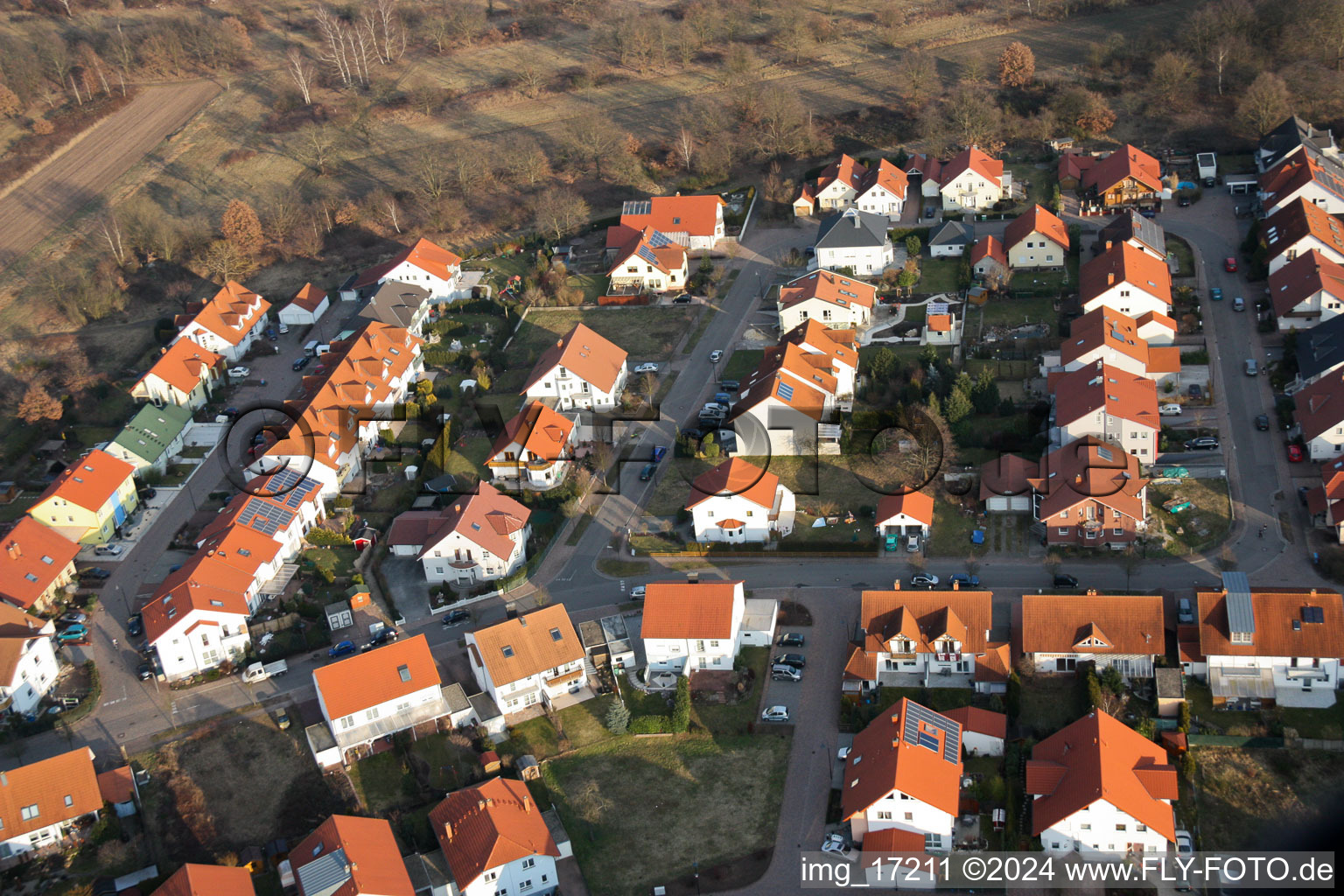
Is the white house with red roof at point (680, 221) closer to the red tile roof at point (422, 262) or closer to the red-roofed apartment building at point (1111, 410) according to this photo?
the red tile roof at point (422, 262)

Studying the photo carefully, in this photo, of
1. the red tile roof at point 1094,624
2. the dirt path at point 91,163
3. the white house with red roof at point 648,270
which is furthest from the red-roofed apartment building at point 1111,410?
the dirt path at point 91,163

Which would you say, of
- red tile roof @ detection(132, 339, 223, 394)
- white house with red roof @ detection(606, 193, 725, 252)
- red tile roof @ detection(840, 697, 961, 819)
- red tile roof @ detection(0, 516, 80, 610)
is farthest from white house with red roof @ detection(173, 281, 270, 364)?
red tile roof @ detection(840, 697, 961, 819)

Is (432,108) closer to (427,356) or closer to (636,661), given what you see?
(427,356)

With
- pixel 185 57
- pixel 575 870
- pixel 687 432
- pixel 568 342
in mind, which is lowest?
pixel 575 870

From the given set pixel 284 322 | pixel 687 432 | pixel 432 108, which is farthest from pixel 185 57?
pixel 687 432

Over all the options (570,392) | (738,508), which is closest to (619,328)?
(570,392)

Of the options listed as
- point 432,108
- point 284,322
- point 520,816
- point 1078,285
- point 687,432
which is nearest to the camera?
point 520,816

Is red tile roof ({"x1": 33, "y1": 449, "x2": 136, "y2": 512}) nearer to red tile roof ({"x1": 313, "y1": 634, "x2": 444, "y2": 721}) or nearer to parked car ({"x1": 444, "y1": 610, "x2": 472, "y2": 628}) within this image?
parked car ({"x1": 444, "y1": 610, "x2": 472, "y2": 628})
